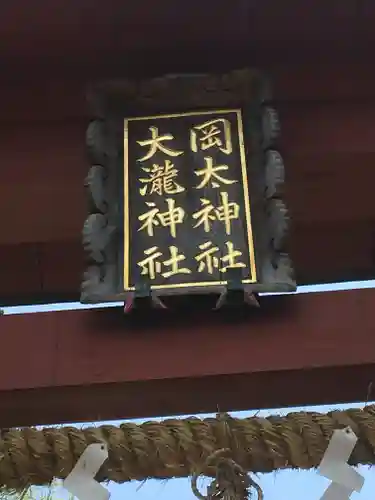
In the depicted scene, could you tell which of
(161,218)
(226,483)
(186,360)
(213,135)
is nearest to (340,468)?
(226,483)

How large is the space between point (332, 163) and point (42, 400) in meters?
0.61

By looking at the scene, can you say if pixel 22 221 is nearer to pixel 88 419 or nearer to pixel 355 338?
pixel 88 419

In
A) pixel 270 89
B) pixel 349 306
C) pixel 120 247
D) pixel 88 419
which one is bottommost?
pixel 88 419

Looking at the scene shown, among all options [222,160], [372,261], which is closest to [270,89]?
[222,160]

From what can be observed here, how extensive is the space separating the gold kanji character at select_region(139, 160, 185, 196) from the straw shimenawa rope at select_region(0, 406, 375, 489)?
402 millimetres

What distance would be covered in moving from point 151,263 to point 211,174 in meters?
0.19

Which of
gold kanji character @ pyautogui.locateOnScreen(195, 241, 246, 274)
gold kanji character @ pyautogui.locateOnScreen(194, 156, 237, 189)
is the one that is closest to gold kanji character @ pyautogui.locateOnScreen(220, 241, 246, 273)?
gold kanji character @ pyautogui.locateOnScreen(195, 241, 246, 274)

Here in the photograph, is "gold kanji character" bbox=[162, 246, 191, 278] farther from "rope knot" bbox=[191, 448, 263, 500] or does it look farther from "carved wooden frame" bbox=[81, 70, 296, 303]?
"rope knot" bbox=[191, 448, 263, 500]

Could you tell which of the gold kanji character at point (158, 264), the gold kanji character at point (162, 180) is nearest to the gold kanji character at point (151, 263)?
the gold kanji character at point (158, 264)

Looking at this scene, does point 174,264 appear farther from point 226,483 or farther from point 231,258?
point 226,483

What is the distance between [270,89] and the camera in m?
1.34

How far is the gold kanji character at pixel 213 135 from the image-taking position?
4.36 ft

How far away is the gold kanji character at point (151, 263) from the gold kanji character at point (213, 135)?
0.70 ft

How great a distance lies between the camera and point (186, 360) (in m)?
1.10
